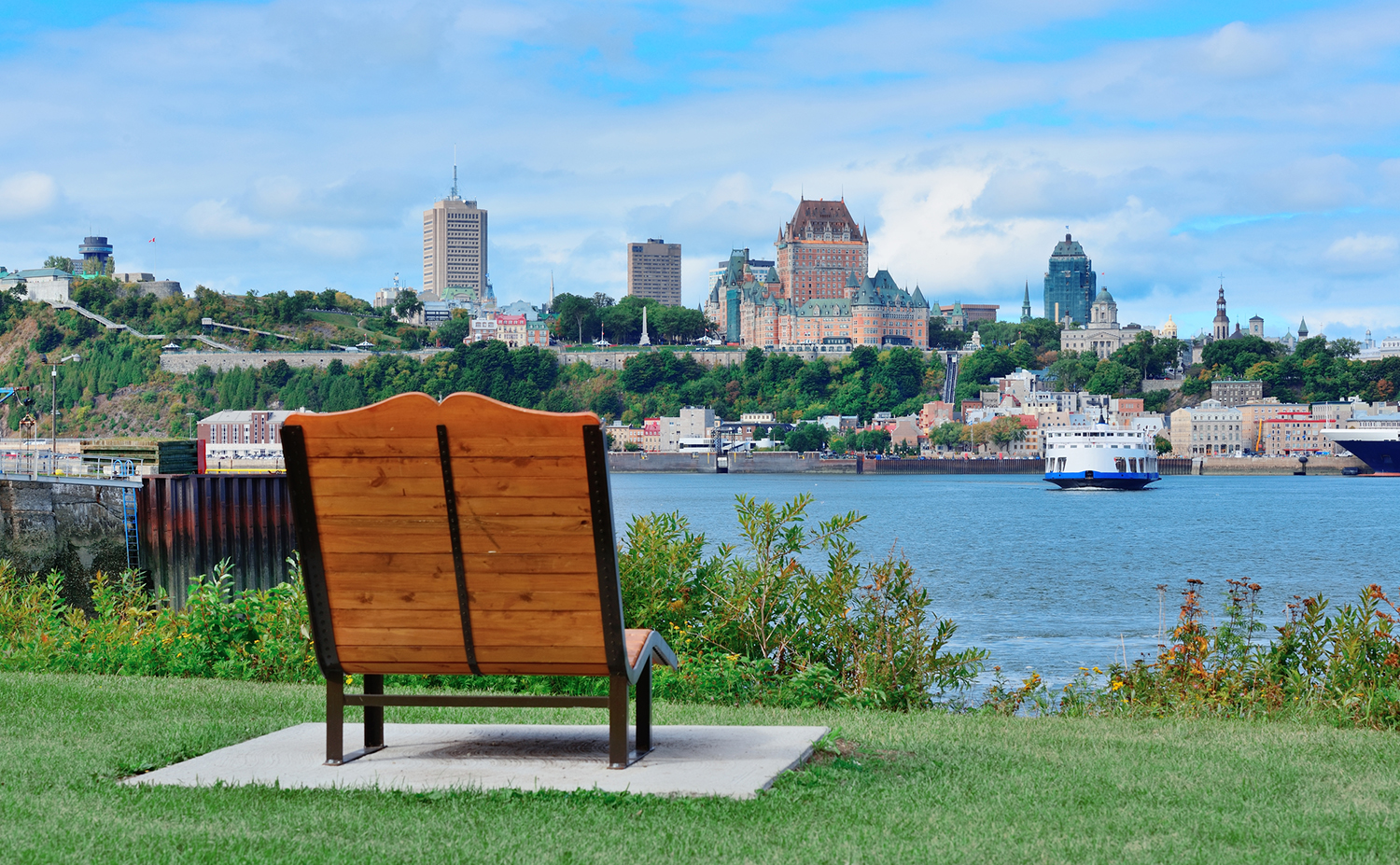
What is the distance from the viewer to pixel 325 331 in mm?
155875

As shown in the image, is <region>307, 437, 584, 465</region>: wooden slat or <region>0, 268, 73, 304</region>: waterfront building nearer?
<region>307, 437, 584, 465</region>: wooden slat

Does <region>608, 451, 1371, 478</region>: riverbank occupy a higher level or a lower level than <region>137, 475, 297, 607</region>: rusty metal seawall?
lower

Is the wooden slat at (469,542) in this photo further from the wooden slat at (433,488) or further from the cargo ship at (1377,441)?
the cargo ship at (1377,441)

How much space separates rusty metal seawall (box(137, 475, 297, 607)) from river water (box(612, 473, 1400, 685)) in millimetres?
8148

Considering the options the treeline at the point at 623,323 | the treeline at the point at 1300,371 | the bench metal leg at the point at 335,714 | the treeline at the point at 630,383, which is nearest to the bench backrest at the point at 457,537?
the bench metal leg at the point at 335,714

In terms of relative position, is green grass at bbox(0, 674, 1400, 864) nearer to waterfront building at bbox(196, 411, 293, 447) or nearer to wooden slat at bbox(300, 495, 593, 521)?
wooden slat at bbox(300, 495, 593, 521)

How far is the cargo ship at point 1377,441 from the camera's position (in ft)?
353

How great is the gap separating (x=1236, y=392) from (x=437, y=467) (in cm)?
15395

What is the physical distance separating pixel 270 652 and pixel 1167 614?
1633 cm

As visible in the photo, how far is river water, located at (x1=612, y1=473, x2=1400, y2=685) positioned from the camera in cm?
2111

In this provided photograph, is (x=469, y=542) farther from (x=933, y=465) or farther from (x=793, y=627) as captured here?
(x=933, y=465)

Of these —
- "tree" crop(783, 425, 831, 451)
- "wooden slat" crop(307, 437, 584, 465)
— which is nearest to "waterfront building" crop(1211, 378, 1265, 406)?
"tree" crop(783, 425, 831, 451)

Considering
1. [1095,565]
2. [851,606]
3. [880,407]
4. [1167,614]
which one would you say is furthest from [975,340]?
[851,606]

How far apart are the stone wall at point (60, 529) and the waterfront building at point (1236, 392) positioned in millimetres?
143607
